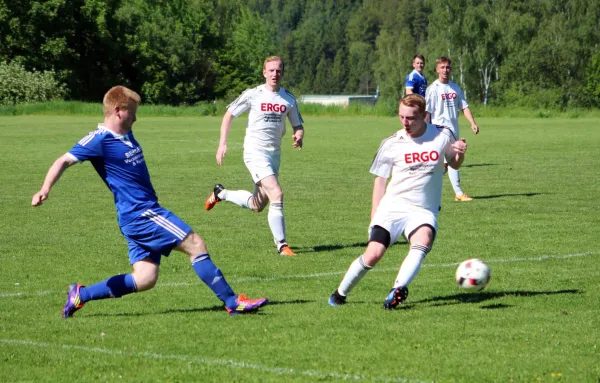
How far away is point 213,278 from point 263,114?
14.2 ft

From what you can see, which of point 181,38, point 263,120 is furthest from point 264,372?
point 181,38

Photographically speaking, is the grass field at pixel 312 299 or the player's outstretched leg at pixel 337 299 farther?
the player's outstretched leg at pixel 337 299

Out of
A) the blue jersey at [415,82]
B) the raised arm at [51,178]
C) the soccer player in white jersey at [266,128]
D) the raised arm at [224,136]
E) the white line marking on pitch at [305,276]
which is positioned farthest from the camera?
the blue jersey at [415,82]

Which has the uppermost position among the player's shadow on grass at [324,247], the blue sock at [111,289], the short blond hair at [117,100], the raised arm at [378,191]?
the short blond hair at [117,100]

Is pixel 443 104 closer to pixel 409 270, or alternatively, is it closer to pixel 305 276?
pixel 305 276

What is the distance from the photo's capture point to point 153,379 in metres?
5.59

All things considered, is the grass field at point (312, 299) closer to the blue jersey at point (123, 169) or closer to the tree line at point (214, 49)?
the blue jersey at point (123, 169)

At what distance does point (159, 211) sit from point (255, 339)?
1383 mm

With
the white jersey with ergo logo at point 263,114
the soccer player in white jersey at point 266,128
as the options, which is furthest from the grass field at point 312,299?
the white jersey with ergo logo at point 263,114

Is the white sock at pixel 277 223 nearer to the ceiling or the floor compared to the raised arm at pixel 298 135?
nearer to the floor

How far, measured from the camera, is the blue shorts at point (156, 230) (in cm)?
728

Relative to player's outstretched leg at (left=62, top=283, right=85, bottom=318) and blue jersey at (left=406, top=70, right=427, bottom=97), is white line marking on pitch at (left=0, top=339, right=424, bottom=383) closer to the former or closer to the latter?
player's outstretched leg at (left=62, top=283, right=85, bottom=318)

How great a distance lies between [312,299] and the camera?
8.12 meters

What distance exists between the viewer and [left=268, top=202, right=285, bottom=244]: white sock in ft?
36.0
